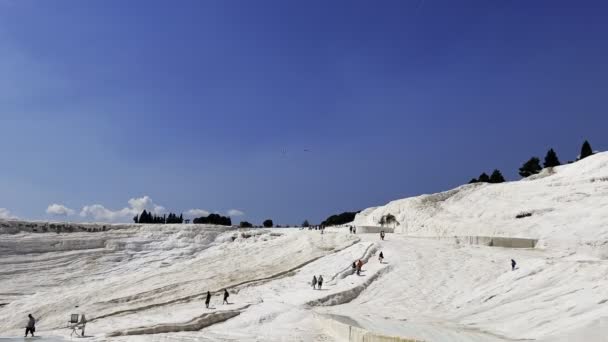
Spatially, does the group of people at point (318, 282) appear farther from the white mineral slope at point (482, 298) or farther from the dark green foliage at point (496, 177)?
the dark green foliage at point (496, 177)

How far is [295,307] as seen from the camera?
2244 centimetres

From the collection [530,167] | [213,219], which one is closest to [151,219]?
[213,219]

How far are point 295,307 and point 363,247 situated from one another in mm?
13796

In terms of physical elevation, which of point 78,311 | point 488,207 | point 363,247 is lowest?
point 78,311

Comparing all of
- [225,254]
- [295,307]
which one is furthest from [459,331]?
[225,254]

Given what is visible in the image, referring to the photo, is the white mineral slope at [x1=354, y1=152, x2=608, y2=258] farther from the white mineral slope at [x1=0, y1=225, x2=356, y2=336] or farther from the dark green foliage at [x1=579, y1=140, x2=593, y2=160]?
the dark green foliage at [x1=579, y1=140, x2=593, y2=160]

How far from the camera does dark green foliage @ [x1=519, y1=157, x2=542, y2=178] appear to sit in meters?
78.7

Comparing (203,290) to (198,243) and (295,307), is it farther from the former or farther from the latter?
(198,243)

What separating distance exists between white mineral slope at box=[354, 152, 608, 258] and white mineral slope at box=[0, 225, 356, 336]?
9.94 meters

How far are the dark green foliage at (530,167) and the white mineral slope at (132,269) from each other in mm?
43128

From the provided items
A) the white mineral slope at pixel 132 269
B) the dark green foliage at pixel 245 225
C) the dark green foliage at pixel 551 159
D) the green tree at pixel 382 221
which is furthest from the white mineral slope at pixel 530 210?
the dark green foliage at pixel 245 225

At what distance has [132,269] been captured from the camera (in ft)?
145

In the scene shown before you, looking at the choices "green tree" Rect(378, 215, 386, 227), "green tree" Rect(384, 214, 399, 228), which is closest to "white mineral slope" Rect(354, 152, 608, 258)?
"green tree" Rect(384, 214, 399, 228)

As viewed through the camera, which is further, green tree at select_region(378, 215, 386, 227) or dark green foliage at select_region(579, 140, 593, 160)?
dark green foliage at select_region(579, 140, 593, 160)
